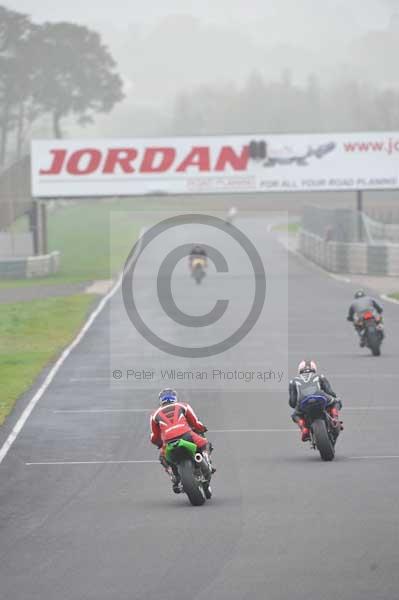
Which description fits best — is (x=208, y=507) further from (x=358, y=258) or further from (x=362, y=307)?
(x=358, y=258)

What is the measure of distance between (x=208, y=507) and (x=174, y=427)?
3.22ft

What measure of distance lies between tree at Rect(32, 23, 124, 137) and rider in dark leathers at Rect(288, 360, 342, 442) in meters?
117

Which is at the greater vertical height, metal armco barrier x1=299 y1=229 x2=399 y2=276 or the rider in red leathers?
metal armco barrier x1=299 y1=229 x2=399 y2=276

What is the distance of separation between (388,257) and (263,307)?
44.4 feet

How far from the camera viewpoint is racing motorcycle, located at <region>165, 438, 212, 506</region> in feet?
44.3

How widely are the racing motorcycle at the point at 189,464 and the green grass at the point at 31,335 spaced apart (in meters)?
7.57

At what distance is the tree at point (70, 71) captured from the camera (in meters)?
132

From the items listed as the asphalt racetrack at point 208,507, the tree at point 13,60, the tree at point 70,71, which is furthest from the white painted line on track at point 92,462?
the tree at point 13,60

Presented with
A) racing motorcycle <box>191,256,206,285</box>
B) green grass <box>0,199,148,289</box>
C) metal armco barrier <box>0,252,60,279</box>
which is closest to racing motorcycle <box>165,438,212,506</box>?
racing motorcycle <box>191,256,206,285</box>

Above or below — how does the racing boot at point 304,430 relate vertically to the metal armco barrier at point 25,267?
below

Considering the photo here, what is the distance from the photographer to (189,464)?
1352 centimetres

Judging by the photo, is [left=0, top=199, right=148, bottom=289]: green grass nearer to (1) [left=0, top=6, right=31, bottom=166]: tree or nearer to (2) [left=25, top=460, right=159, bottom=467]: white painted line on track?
(1) [left=0, top=6, right=31, bottom=166]: tree

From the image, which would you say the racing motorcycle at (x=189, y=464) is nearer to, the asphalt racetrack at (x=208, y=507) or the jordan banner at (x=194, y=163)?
the asphalt racetrack at (x=208, y=507)

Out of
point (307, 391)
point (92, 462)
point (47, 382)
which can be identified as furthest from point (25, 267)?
point (307, 391)
